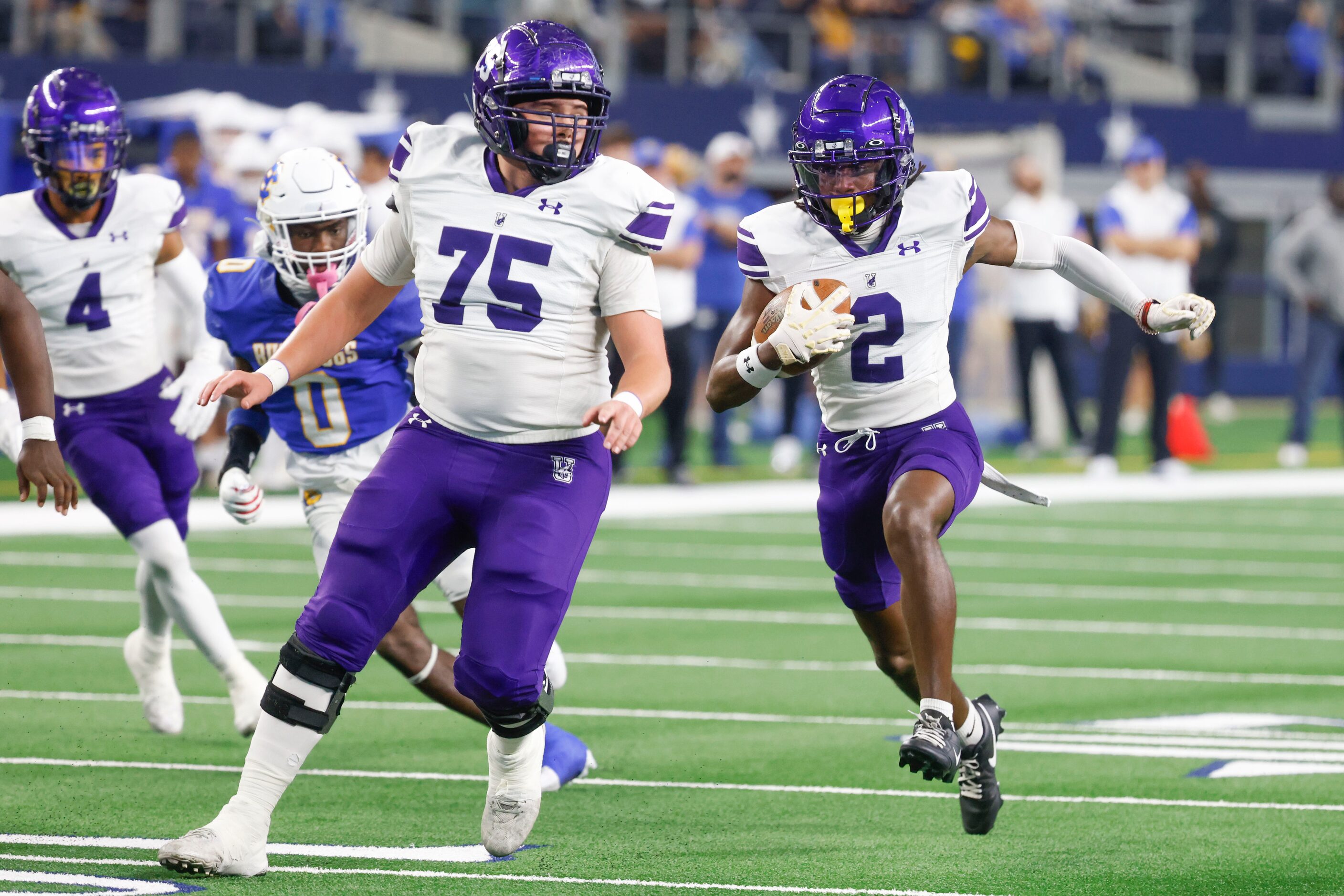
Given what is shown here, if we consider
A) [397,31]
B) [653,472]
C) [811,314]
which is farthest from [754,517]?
[397,31]

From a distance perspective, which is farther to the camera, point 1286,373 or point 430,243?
point 1286,373

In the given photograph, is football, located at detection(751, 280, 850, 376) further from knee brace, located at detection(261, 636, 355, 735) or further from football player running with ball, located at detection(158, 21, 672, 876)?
knee brace, located at detection(261, 636, 355, 735)

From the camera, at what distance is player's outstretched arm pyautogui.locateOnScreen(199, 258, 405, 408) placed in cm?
495

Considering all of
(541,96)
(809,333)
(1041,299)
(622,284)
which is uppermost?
(541,96)

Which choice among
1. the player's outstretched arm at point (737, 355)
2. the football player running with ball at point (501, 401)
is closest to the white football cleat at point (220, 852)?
the football player running with ball at point (501, 401)

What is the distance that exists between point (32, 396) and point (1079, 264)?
2.91m

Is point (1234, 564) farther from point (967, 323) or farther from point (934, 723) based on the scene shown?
point (934, 723)

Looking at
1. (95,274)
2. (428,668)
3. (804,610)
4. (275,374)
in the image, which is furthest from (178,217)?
(804,610)

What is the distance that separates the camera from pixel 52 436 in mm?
5785

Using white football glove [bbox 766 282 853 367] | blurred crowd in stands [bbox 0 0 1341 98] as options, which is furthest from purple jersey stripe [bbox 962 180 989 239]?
blurred crowd in stands [bbox 0 0 1341 98]

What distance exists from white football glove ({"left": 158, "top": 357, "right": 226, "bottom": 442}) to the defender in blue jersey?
0.95 ft

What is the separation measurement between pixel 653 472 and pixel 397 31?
7536 millimetres

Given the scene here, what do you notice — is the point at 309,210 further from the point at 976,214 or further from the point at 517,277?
the point at 976,214

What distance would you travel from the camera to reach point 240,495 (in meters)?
5.82
